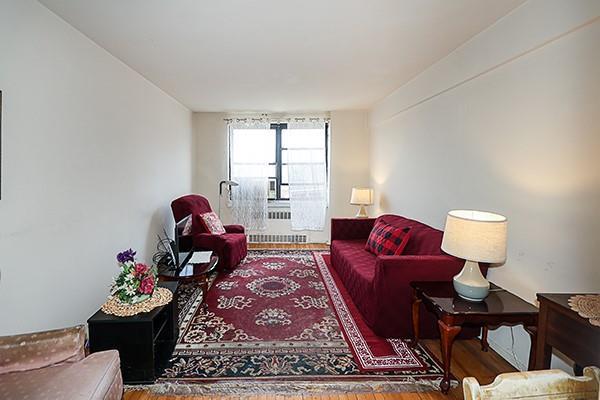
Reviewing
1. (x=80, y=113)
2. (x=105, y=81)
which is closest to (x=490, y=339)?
(x=80, y=113)

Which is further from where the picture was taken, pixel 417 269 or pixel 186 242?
pixel 186 242

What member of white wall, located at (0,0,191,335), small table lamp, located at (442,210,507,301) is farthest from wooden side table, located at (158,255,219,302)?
small table lamp, located at (442,210,507,301)

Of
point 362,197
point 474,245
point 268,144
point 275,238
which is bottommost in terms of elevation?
point 275,238

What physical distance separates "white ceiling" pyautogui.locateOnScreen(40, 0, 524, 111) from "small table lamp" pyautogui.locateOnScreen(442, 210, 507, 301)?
1.44 m

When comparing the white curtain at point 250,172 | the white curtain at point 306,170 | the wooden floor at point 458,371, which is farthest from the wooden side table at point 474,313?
the white curtain at point 250,172

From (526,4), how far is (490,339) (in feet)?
7.98

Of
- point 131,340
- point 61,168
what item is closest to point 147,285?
point 131,340

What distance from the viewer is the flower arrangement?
2053mm

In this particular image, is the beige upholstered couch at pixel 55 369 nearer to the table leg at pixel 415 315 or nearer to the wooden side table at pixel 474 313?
the wooden side table at pixel 474 313

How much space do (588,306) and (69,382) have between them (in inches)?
88.8

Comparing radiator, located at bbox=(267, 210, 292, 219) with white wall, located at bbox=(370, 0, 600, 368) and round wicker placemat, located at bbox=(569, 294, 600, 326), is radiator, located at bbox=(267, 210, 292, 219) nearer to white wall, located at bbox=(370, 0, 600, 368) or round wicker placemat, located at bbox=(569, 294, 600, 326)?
white wall, located at bbox=(370, 0, 600, 368)

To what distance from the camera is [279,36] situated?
8.20 feet

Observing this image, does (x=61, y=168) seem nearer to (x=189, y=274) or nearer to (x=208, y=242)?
(x=189, y=274)

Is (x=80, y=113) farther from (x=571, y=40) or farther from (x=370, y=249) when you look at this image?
(x=571, y=40)
